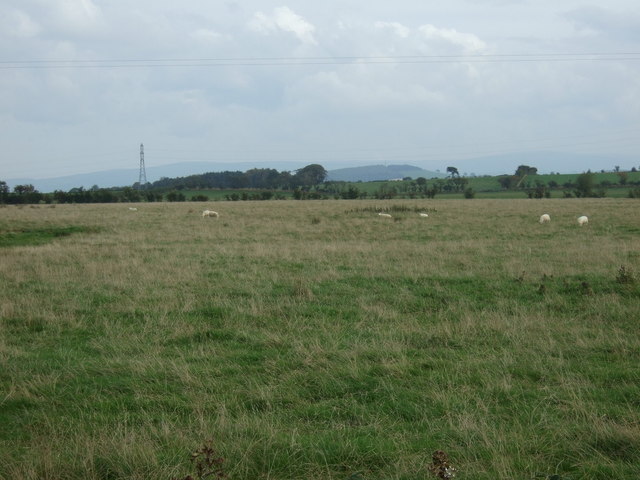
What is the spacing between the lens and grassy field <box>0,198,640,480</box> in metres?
4.62

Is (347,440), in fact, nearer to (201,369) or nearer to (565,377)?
(201,369)

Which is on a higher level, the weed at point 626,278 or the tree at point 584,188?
the tree at point 584,188

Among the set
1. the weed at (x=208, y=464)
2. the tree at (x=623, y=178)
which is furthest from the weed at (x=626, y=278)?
the tree at (x=623, y=178)

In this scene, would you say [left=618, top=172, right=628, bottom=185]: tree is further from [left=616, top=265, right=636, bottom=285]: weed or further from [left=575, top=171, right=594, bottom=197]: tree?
[left=616, top=265, right=636, bottom=285]: weed

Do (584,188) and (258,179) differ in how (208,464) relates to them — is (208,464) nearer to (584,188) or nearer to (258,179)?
(584,188)

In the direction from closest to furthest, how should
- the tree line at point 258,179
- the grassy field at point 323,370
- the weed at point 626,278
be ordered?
1. the grassy field at point 323,370
2. the weed at point 626,278
3. the tree line at point 258,179

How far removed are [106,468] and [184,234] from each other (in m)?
21.5

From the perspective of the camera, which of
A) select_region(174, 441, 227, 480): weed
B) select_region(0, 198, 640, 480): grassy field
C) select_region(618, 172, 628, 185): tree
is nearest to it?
select_region(174, 441, 227, 480): weed

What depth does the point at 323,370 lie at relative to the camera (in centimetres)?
669

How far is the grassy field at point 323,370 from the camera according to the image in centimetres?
462

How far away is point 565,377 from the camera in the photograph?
6.41 meters

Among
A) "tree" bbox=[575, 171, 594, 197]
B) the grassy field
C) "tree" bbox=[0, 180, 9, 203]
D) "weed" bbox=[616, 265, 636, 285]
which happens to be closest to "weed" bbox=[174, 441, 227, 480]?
the grassy field

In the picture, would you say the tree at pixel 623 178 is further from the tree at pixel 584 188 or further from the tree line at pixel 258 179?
the tree line at pixel 258 179

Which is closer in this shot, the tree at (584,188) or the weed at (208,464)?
the weed at (208,464)
